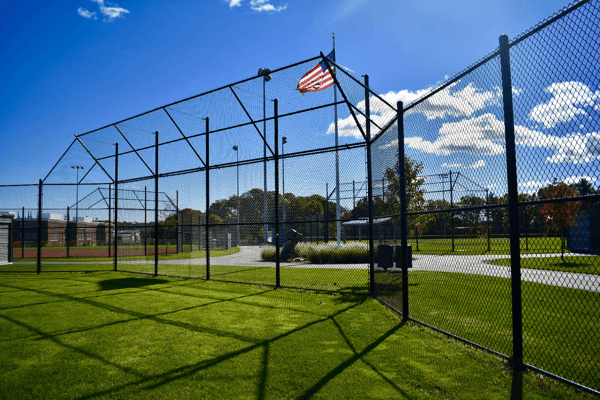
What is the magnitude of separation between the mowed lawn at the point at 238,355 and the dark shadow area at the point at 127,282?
2.39 metres

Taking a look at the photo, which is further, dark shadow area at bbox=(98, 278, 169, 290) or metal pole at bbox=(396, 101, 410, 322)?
dark shadow area at bbox=(98, 278, 169, 290)

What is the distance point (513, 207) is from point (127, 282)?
34.2 feet

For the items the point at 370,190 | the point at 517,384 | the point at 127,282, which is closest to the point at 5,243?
the point at 127,282

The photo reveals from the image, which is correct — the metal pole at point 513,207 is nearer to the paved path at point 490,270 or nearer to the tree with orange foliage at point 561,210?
the tree with orange foliage at point 561,210

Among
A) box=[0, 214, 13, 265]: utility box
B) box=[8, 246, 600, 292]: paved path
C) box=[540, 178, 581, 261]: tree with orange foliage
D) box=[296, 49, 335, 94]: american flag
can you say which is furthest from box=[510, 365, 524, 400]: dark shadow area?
box=[0, 214, 13, 265]: utility box

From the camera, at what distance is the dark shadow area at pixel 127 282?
374 inches

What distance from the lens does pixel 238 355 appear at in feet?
13.4

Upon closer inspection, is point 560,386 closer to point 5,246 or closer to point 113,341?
point 113,341

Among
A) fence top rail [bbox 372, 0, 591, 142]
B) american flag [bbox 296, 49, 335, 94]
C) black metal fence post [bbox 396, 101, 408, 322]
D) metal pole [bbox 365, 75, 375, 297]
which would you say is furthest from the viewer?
american flag [bbox 296, 49, 335, 94]

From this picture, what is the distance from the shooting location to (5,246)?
16.6 meters

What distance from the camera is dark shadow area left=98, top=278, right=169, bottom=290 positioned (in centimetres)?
950

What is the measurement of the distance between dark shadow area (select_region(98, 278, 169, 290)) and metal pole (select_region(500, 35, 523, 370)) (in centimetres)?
920

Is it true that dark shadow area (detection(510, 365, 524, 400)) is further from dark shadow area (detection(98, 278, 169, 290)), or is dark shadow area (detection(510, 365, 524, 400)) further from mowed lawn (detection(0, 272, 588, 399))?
dark shadow area (detection(98, 278, 169, 290))

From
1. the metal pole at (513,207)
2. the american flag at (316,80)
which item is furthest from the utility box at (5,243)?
the metal pole at (513,207)
